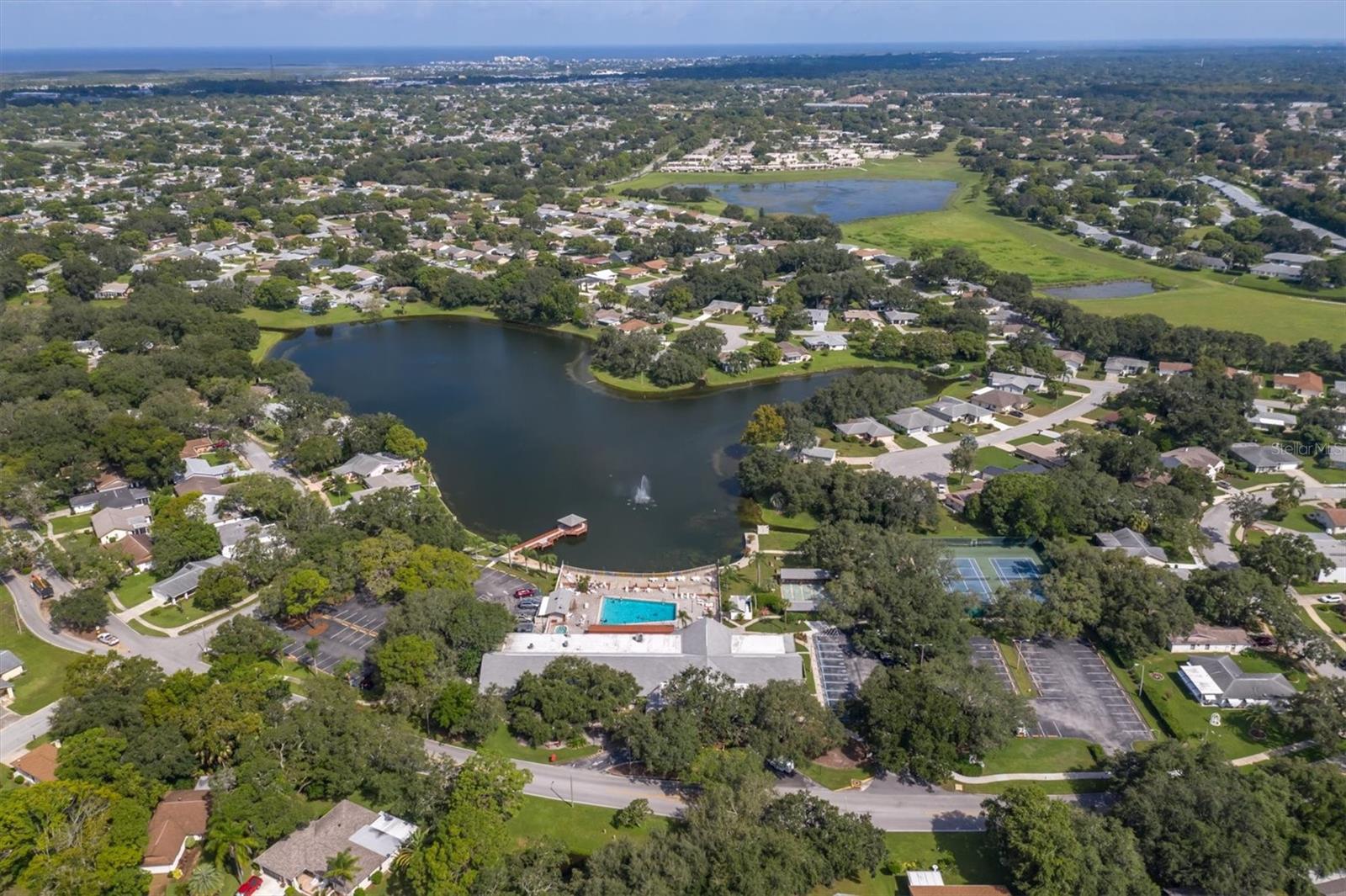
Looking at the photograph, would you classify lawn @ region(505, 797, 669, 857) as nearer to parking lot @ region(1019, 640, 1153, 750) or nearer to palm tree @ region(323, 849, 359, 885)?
palm tree @ region(323, 849, 359, 885)

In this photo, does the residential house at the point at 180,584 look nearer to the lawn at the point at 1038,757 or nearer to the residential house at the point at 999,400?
the lawn at the point at 1038,757

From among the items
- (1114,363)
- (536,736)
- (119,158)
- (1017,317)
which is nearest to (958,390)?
(1114,363)

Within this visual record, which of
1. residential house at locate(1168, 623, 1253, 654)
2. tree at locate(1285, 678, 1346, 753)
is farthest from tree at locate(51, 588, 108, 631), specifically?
tree at locate(1285, 678, 1346, 753)


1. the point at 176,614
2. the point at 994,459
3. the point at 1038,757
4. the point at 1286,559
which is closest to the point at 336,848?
the point at 176,614

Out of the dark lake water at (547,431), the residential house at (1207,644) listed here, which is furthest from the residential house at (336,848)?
the residential house at (1207,644)

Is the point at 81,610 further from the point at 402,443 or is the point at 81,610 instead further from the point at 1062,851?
the point at 1062,851

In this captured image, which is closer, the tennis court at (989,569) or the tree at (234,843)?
the tree at (234,843)
